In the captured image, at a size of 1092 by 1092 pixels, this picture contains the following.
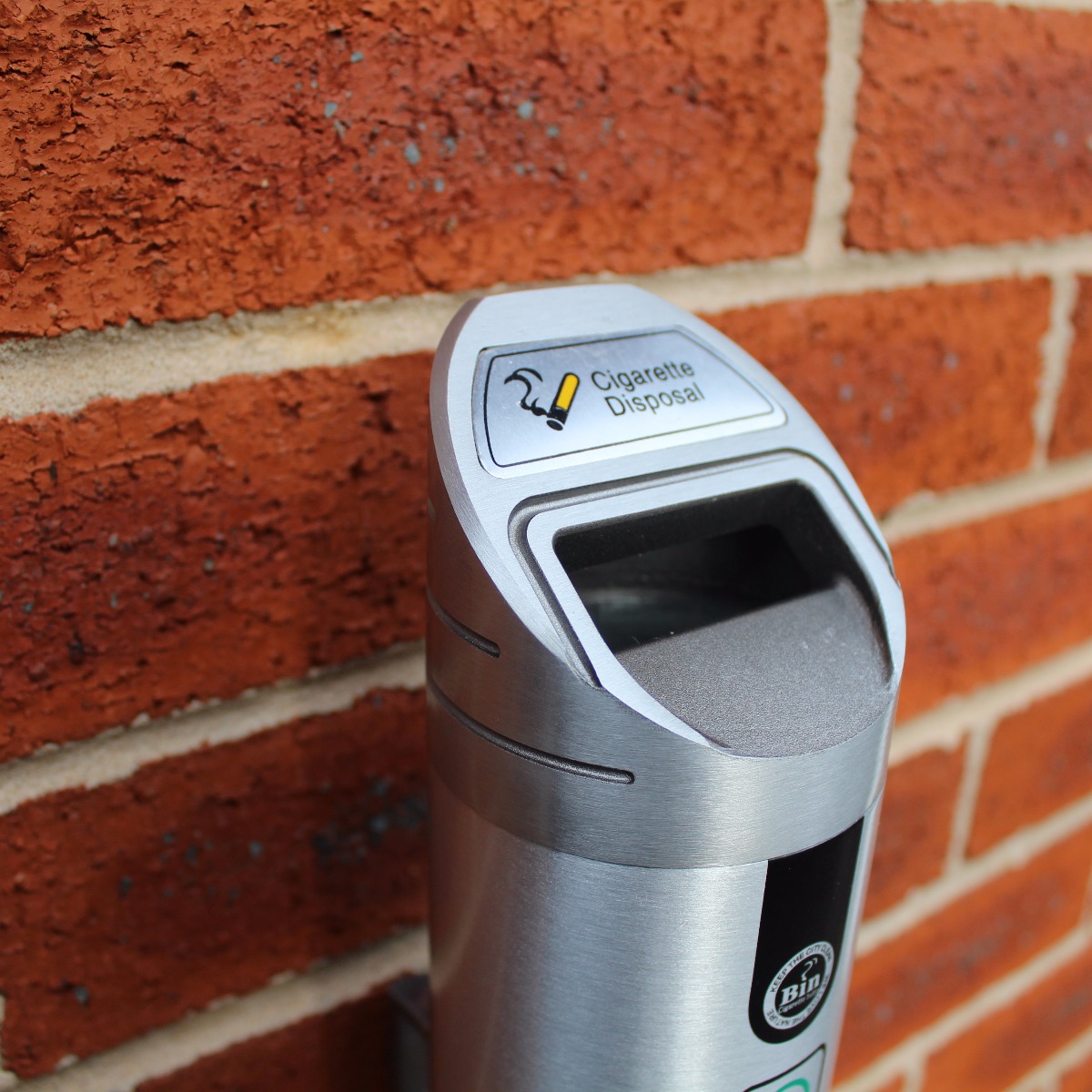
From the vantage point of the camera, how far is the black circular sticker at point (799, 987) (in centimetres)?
26

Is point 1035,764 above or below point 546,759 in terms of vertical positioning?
below

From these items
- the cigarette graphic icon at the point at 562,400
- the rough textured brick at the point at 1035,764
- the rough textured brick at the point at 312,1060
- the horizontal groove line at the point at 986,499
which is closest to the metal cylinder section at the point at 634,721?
the cigarette graphic icon at the point at 562,400

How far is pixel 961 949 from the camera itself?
599 mm

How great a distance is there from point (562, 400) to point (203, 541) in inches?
4.5

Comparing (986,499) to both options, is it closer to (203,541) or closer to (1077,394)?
(1077,394)

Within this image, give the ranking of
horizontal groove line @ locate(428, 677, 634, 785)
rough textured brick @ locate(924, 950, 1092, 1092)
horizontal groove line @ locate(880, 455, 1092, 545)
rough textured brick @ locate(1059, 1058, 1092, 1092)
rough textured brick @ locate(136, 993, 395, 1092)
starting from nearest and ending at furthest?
horizontal groove line @ locate(428, 677, 634, 785) < rough textured brick @ locate(136, 993, 395, 1092) < horizontal groove line @ locate(880, 455, 1092, 545) < rough textured brick @ locate(924, 950, 1092, 1092) < rough textured brick @ locate(1059, 1058, 1092, 1092)

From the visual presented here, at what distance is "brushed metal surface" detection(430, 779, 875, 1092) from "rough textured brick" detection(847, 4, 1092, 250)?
263 mm

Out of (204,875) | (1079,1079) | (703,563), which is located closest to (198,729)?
(204,875)

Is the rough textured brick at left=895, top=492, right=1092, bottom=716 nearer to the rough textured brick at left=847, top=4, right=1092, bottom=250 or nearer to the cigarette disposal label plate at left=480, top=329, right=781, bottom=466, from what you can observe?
the rough textured brick at left=847, top=4, right=1092, bottom=250

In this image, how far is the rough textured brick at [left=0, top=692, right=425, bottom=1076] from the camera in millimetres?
311

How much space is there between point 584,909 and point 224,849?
0.47 ft

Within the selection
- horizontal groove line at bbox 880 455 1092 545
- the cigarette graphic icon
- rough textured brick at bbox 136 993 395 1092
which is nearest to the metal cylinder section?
the cigarette graphic icon

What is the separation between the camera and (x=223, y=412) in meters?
0.30

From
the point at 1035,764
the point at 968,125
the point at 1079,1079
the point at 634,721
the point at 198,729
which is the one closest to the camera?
the point at 634,721
